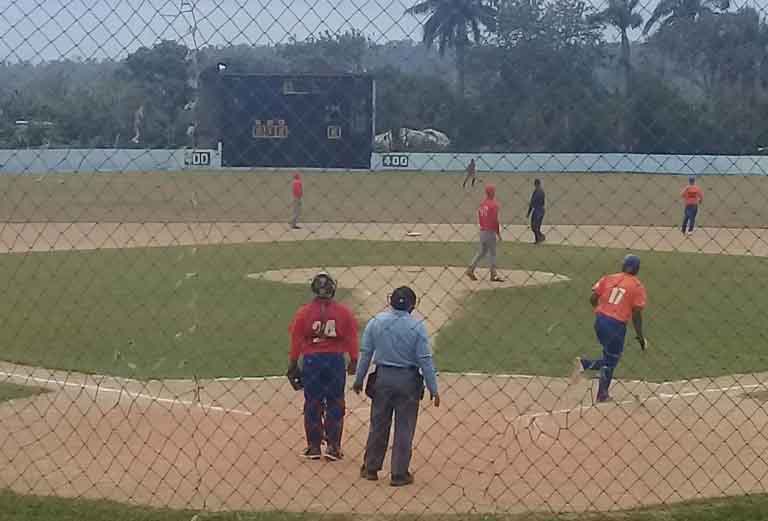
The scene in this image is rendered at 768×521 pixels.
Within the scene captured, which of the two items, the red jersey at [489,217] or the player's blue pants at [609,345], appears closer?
the player's blue pants at [609,345]

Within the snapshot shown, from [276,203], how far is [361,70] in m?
26.5

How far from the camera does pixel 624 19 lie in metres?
7.82

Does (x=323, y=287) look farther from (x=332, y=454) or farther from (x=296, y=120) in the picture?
(x=296, y=120)

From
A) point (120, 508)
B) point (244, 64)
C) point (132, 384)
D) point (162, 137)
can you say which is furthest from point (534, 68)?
point (132, 384)

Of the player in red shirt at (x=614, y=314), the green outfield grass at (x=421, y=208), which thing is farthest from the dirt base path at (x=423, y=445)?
the green outfield grass at (x=421, y=208)

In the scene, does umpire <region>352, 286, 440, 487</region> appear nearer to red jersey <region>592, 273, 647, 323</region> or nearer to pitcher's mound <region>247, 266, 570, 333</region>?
red jersey <region>592, 273, 647, 323</region>

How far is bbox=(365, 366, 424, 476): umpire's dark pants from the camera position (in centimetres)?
852

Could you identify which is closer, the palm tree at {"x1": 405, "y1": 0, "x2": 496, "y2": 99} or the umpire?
the palm tree at {"x1": 405, "y1": 0, "x2": 496, "y2": 99}

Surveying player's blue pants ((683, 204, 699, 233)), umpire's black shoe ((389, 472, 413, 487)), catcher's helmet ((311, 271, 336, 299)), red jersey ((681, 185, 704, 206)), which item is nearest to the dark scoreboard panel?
catcher's helmet ((311, 271, 336, 299))

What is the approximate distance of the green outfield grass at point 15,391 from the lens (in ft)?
38.4

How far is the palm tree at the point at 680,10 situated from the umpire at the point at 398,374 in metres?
2.68

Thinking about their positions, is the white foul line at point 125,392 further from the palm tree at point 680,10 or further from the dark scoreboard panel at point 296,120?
the palm tree at point 680,10

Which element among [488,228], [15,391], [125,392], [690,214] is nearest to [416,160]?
[125,392]

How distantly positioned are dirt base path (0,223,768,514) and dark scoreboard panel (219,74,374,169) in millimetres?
2389
